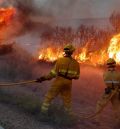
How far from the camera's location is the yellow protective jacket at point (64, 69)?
8.91m

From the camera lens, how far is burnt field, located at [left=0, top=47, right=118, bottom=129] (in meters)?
8.67

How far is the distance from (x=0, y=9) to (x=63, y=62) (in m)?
9.61

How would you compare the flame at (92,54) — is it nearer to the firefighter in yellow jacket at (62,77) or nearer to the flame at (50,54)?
the flame at (50,54)

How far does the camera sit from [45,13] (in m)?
20.1

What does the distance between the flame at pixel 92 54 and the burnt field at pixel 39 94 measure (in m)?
0.58

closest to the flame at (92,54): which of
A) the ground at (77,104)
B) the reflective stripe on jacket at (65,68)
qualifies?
the ground at (77,104)

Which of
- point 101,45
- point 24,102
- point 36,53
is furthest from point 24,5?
point 24,102

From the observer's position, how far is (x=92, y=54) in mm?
17188

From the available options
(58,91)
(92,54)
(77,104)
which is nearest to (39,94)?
(77,104)

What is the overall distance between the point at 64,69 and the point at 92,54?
27.6 ft

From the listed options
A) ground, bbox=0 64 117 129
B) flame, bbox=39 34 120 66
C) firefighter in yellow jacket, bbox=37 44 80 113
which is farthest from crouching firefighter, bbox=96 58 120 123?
flame, bbox=39 34 120 66

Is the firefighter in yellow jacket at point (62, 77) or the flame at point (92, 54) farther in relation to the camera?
the flame at point (92, 54)

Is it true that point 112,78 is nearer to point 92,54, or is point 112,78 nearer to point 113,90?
point 113,90

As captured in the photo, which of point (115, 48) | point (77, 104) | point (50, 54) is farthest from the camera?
point (50, 54)
